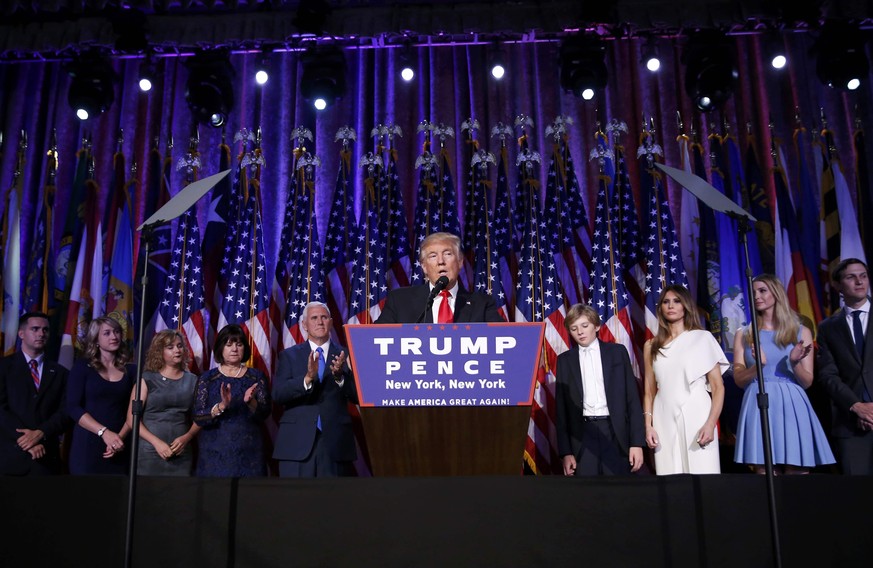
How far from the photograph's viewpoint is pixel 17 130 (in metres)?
6.49

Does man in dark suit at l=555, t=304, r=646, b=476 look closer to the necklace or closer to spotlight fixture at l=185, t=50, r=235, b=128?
the necklace

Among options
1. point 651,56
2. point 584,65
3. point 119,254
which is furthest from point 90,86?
point 651,56

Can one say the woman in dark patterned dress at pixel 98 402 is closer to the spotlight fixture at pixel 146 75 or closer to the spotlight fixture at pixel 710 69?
the spotlight fixture at pixel 146 75

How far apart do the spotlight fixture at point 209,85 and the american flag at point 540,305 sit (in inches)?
92.1

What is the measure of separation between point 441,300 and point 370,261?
8.85 feet

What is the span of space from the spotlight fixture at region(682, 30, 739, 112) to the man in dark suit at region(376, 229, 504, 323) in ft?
11.1

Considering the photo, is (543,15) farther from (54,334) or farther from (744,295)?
(54,334)

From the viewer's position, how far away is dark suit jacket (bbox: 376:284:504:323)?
3.18 meters

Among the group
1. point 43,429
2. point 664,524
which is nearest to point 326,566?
point 664,524

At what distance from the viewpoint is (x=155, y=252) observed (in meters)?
A: 5.89

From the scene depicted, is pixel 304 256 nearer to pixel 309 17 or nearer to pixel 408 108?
pixel 408 108

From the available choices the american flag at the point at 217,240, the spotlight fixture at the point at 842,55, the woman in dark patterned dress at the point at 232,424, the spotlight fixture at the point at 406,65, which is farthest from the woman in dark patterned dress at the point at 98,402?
the spotlight fixture at the point at 842,55

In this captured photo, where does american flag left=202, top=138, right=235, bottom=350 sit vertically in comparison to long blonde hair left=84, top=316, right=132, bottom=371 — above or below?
above

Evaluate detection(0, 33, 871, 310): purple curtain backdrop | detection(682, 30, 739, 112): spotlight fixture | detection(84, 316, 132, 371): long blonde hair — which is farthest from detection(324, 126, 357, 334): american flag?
detection(682, 30, 739, 112): spotlight fixture
